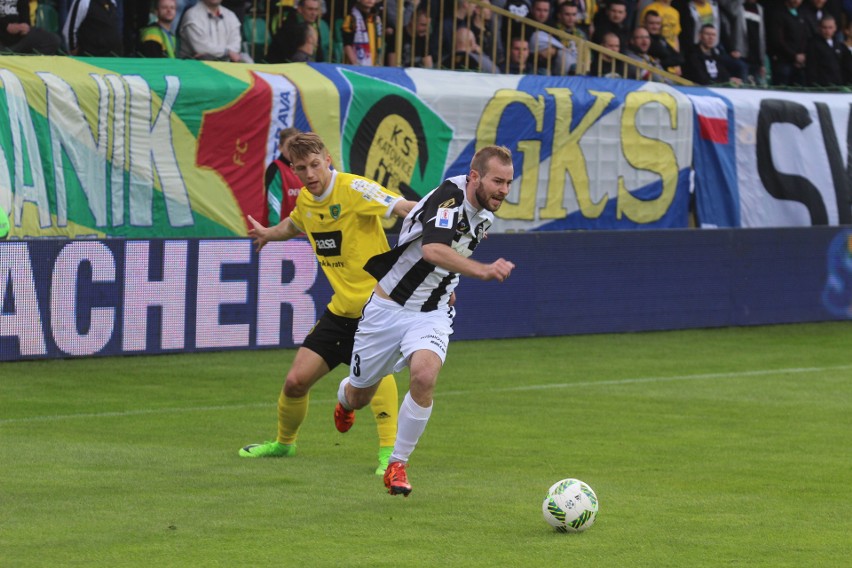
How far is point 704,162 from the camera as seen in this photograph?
19516mm

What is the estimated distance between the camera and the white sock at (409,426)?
8.05 meters

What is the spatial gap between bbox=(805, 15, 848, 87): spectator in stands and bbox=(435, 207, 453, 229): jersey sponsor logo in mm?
16026

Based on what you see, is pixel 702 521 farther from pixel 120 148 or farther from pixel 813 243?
pixel 813 243

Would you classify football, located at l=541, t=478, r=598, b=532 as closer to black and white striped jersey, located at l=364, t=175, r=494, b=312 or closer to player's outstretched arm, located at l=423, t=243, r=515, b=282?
player's outstretched arm, located at l=423, t=243, r=515, b=282

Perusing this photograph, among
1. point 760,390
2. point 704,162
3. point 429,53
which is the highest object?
point 429,53

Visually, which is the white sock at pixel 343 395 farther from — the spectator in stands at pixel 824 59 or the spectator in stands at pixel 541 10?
the spectator in stands at pixel 824 59

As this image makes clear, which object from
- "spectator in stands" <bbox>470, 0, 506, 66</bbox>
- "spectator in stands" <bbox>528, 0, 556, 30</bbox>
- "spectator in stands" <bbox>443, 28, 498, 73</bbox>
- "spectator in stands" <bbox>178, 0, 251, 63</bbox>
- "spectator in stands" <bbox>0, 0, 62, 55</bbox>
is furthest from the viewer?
"spectator in stands" <bbox>528, 0, 556, 30</bbox>

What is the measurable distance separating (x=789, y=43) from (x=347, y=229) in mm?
15663

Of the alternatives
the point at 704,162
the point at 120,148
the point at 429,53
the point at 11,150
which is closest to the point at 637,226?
the point at 704,162

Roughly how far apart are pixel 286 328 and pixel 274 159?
186 centimetres

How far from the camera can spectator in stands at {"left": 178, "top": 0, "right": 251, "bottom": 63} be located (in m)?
16.2

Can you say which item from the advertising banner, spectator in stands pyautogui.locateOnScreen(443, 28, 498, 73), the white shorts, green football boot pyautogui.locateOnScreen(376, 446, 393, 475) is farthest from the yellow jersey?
spectator in stands pyautogui.locateOnScreen(443, 28, 498, 73)

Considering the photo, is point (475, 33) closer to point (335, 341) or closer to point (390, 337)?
point (335, 341)

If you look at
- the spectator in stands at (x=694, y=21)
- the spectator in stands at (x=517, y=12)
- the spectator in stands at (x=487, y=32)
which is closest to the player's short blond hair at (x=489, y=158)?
the spectator in stands at (x=487, y=32)
